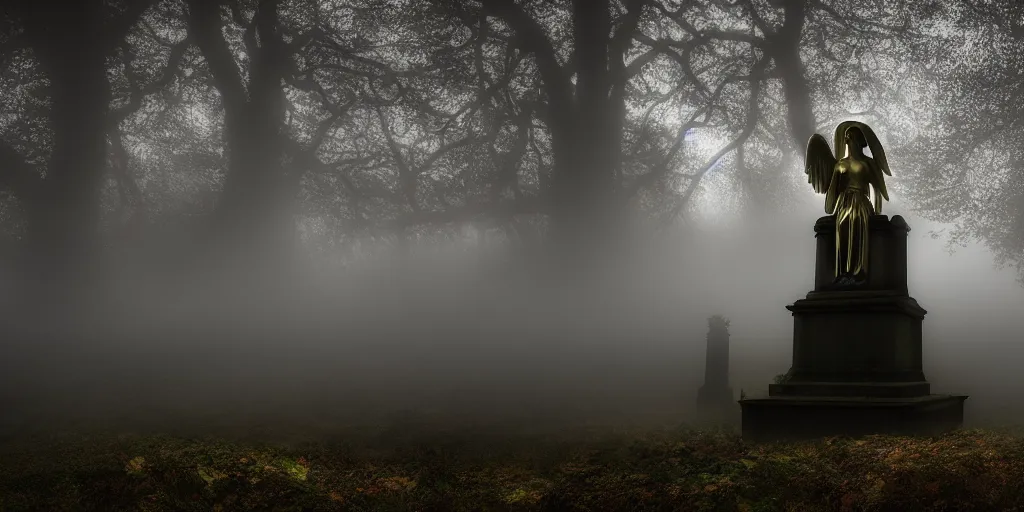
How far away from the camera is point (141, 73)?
2550cm

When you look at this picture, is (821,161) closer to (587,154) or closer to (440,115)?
(587,154)

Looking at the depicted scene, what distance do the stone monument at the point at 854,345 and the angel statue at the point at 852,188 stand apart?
0.01 metres

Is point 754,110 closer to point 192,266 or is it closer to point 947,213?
point 947,213

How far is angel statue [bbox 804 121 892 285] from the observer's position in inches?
466

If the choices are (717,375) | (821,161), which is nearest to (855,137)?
(821,161)

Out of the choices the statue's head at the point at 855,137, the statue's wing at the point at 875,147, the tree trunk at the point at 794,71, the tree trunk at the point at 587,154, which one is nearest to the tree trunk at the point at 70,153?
the tree trunk at the point at 587,154

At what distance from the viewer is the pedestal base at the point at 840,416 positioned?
34.8 feet

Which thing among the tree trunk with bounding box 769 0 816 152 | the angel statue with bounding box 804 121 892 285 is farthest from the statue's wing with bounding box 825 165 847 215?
the tree trunk with bounding box 769 0 816 152

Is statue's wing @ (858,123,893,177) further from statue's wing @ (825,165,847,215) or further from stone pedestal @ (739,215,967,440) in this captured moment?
stone pedestal @ (739,215,967,440)

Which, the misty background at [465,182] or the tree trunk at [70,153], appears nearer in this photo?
the misty background at [465,182]

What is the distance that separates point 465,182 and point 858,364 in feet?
47.5

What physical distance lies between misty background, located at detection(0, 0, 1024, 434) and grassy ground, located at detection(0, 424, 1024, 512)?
7.53 metres

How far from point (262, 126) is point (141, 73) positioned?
13.5ft

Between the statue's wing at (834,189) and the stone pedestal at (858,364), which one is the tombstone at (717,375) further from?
the statue's wing at (834,189)
